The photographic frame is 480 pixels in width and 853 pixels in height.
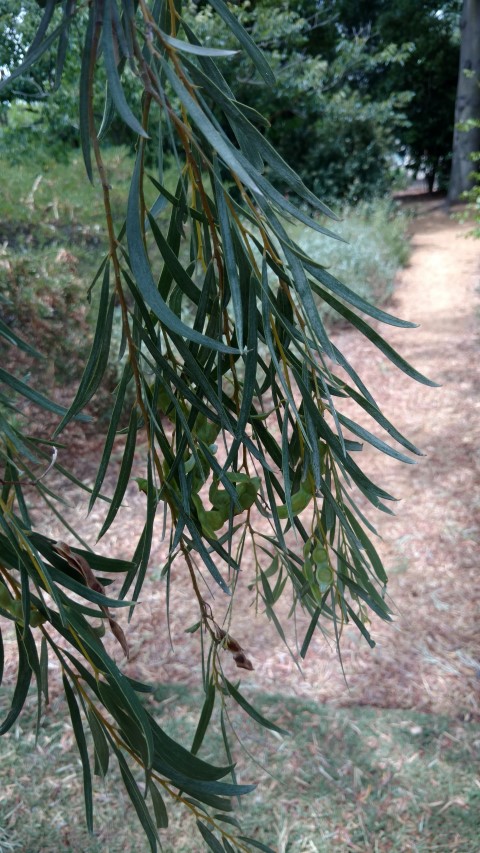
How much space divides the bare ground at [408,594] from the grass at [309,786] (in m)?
0.12

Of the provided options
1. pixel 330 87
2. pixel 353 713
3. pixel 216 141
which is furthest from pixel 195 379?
pixel 330 87

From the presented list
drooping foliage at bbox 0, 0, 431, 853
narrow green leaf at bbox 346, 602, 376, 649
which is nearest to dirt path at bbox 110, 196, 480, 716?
narrow green leaf at bbox 346, 602, 376, 649

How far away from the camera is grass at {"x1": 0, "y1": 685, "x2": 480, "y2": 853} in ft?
5.07

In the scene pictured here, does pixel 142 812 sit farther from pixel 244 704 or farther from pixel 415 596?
pixel 415 596

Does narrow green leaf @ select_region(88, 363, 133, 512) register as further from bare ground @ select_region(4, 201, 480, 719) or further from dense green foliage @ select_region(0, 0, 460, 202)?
dense green foliage @ select_region(0, 0, 460, 202)

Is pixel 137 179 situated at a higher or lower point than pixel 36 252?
lower

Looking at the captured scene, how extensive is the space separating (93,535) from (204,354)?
219 cm

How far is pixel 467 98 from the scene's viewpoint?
8.96 meters

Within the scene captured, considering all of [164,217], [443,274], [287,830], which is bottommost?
[287,830]

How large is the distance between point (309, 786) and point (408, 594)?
0.90 metres

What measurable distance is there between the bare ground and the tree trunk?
5.75 m

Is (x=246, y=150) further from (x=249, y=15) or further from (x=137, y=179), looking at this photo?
(x=249, y=15)

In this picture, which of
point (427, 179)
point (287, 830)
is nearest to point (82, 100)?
point (287, 830)

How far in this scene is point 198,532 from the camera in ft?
2.47
